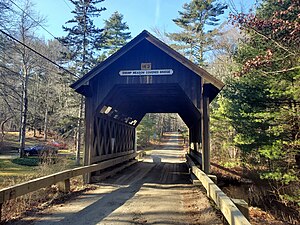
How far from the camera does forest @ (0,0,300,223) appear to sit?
731 centimetres

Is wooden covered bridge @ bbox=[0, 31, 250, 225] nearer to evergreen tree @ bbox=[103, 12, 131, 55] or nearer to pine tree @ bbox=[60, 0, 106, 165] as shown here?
pine tree @ bbox=[60, 0, 106, 165]

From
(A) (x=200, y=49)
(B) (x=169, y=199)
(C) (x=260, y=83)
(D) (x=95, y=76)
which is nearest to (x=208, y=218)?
(B) (x=169, y=199)

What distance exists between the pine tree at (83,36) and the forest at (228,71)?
71 mm

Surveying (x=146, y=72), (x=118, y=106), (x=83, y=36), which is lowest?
(x=118, y=106)

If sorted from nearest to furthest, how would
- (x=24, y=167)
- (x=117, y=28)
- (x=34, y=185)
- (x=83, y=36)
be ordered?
(x=34, y=185) → (x=24, y=167) → (x=83, y=36) → (x=117, y=28)

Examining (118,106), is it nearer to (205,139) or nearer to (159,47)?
(159,47)

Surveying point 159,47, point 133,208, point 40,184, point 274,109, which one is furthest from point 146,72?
point 274,109

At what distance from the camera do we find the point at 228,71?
1858 centimetres

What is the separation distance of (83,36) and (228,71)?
11.1m

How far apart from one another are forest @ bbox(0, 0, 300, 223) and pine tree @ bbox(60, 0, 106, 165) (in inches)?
2.8

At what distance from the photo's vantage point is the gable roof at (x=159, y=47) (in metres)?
7.32

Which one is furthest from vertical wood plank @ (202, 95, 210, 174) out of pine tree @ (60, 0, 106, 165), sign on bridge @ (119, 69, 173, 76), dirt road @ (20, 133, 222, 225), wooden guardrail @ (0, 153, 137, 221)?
pine tree @ (60, 0, 106, 165)

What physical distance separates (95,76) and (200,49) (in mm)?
17244

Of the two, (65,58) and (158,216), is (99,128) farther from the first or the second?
(65,58)
